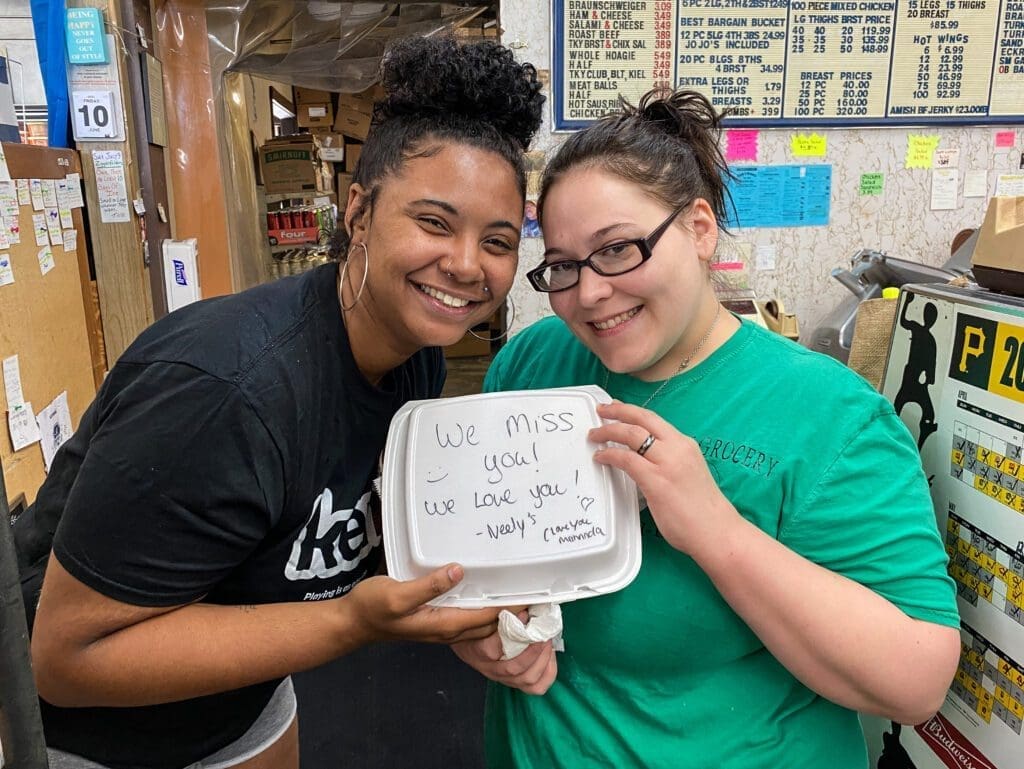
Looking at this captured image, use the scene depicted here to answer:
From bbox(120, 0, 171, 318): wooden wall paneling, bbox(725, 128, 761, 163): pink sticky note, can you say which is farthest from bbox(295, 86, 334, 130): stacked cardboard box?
bbox(725, 128, 761, 163): pink sticky note

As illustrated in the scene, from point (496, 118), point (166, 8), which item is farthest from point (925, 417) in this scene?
point (166, 8)

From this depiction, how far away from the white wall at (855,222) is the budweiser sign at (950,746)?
6.47 ft

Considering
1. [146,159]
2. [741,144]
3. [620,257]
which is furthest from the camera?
[146,159]

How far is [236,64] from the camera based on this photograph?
12.3ft

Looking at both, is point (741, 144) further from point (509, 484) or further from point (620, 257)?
point (509, 484)

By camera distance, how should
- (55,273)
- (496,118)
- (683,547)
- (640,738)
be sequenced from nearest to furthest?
(683,547), (640,738), (496,118), (55,273)

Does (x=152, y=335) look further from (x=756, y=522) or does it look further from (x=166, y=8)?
(x=166, y=8)

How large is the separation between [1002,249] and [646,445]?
708 millimetres

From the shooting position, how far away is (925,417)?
1114 millimetres

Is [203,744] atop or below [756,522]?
below

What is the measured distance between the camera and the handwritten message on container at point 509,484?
867mm

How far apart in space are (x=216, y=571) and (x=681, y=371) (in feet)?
2.23

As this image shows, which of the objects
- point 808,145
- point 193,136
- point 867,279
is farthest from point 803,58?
point 193,136

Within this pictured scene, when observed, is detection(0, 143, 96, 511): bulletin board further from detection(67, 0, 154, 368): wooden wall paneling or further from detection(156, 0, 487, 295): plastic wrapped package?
detection(156, 0, 487, 295): plastic wrapped package
